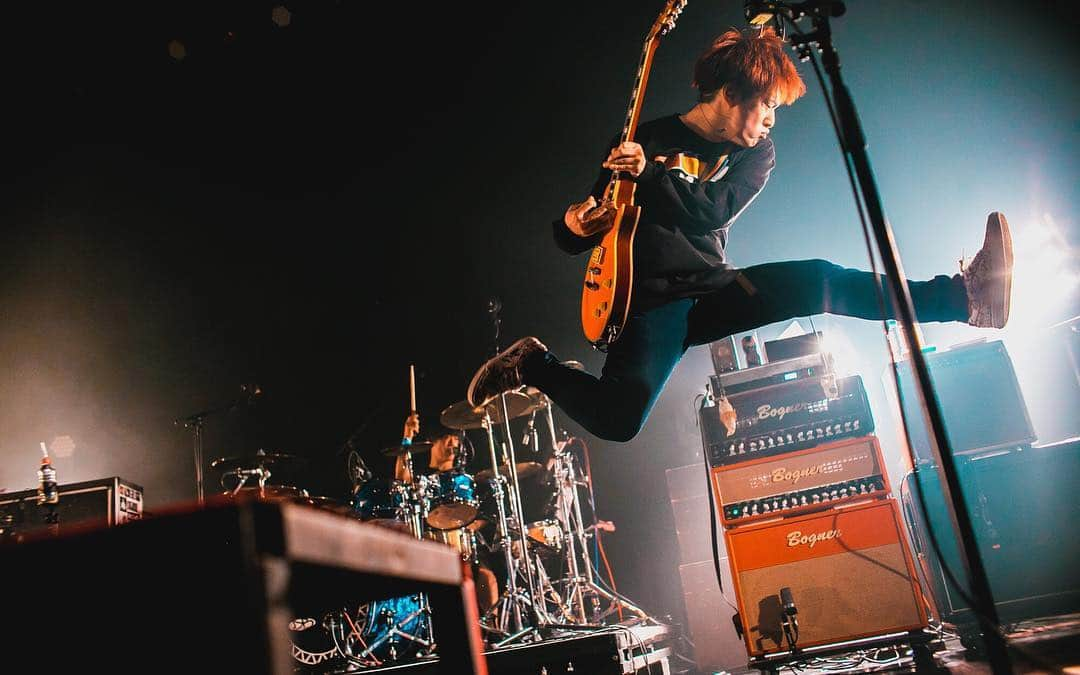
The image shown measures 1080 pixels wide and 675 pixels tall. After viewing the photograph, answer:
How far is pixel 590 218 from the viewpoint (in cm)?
266

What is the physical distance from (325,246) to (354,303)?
23.4 inches

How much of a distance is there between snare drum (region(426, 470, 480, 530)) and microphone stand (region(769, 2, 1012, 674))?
3.90 metres

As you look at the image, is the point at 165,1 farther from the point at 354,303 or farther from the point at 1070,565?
the point at 1070,565

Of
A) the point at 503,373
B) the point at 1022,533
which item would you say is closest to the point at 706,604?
the point at 1022,533

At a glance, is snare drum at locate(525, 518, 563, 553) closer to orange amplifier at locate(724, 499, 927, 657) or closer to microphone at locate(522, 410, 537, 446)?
microphone at locate(522, 410, 537, 446)

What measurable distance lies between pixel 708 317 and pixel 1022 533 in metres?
2.18

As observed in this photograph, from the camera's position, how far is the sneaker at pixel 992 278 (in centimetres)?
205

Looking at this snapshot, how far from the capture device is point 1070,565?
3.37 metres

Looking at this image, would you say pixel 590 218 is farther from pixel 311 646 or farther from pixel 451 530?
pixel 311 646

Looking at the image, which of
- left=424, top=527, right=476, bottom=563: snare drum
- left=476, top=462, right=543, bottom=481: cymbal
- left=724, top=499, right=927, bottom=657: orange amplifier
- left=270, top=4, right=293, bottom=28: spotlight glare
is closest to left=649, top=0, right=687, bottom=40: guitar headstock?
left=724, top=499, right=927, bottom=657: orange amplifier

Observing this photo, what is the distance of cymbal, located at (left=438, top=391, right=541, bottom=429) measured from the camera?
505cm

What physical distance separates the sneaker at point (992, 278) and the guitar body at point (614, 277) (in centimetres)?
103

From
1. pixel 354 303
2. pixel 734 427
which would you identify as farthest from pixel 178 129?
pixel 734 427

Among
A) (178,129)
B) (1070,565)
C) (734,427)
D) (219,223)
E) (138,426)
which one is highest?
(178,129)
